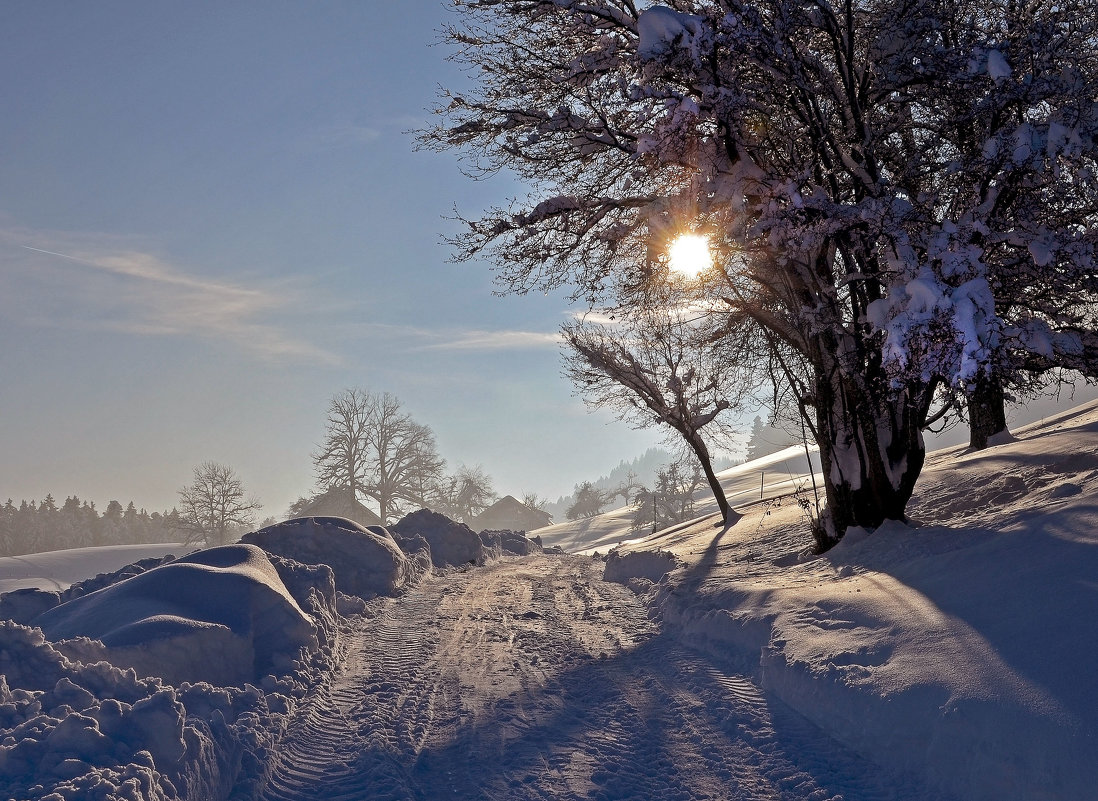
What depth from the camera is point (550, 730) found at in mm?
5035

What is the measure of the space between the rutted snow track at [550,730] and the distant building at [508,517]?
2444 inches

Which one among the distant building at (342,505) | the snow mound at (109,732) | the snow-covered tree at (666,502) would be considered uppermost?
the distant building at (342,505)

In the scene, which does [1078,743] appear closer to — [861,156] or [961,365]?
[961,365]

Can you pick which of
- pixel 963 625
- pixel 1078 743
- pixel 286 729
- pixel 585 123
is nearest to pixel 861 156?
pixel 585 123

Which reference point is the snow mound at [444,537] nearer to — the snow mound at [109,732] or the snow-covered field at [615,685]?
the snow-covered field at [615,685]

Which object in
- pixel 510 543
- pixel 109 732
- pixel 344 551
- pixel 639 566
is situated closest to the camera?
pixel 109 732

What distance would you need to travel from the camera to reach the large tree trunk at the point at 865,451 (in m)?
10.1

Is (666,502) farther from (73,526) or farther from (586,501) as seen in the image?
(73,526)

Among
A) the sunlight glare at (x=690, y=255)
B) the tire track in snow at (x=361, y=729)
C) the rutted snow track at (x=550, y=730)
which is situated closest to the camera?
the rutted snow track at (x=550, y=730)

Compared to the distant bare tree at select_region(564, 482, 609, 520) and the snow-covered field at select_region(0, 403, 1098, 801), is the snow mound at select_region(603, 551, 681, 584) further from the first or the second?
the distant bare tree at select_region(564, 482, 609, 520)

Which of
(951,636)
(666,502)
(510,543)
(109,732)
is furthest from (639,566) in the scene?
(666,502)

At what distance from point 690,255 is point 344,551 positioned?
788 cm

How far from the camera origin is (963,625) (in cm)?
520

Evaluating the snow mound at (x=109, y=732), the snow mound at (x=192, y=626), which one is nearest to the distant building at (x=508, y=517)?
the snow mound at (x=192, y=626)
